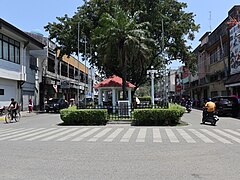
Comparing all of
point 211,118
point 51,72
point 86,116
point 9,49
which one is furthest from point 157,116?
point 51,72

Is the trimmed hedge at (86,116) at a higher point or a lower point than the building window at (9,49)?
lower

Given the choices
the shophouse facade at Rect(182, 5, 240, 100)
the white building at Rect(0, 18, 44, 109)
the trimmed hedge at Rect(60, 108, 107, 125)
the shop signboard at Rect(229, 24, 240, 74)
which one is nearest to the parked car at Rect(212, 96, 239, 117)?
the shophouse facade at Rect(182, 5, 240, 100)

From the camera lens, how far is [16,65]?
37.2 metres

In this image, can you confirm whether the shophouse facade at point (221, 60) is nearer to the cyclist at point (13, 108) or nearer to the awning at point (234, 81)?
the awning at point (234, 81)

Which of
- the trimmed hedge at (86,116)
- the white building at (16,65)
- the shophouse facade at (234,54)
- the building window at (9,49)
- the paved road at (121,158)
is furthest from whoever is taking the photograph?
the shophouse facade at (234,54)

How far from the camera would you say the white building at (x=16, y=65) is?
33.8 metres

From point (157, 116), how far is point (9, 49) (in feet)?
71.1

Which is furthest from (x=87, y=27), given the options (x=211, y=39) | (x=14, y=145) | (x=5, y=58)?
(x=14, y=145)

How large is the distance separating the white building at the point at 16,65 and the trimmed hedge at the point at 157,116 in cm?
1759

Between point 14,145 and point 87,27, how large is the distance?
2826 centimetres

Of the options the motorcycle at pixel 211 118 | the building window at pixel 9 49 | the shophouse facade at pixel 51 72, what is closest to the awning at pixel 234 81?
the motorcycle at pixel 211 118

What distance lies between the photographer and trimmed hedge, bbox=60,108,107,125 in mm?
21078

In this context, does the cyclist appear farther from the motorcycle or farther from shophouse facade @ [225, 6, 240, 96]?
shophouse facade @ [225, 6, 240, 96]

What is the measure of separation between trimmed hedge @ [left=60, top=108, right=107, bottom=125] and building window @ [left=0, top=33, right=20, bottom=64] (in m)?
15.8
